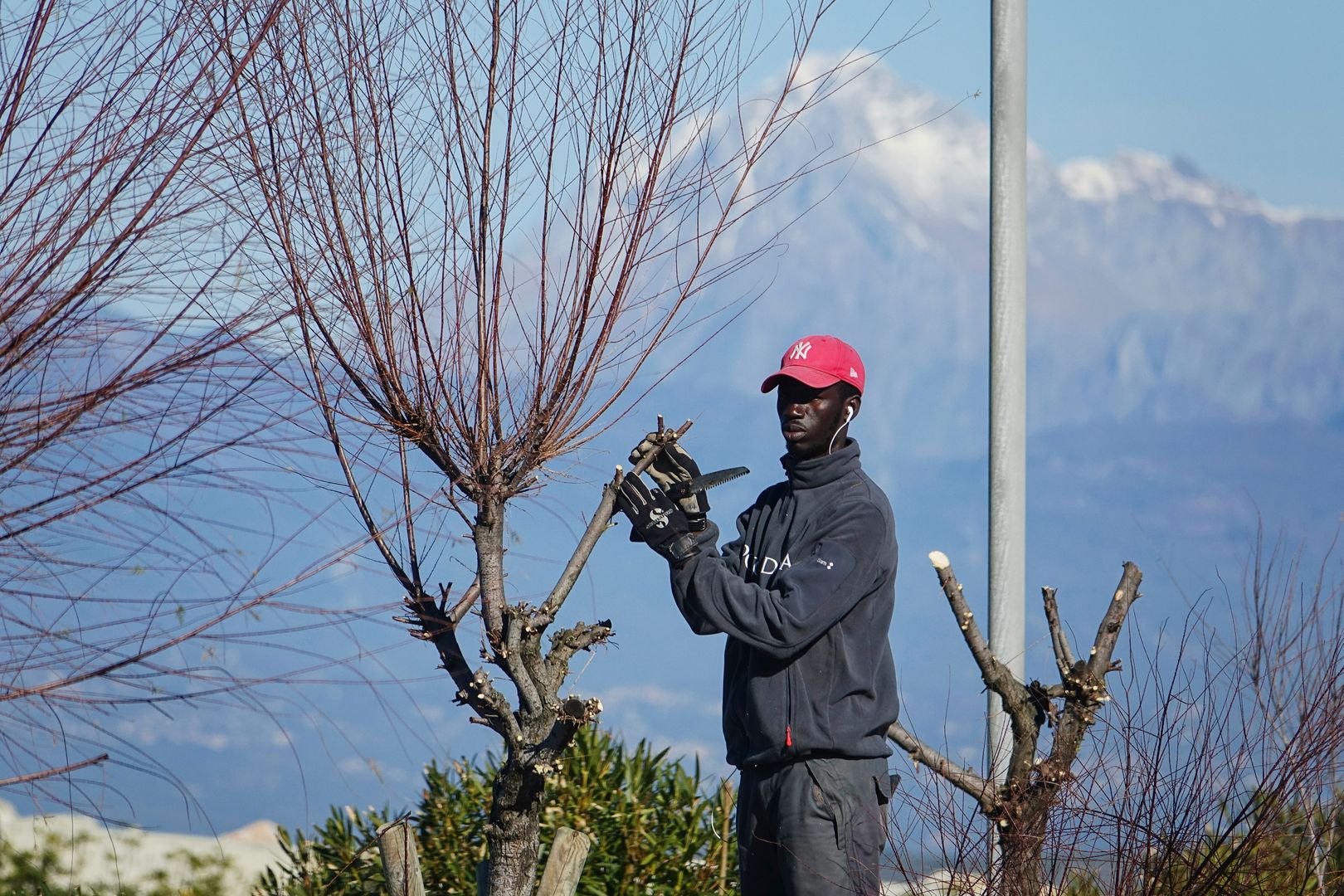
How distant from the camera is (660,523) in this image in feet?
11.2

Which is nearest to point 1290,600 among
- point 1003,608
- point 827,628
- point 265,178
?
point 1003,608

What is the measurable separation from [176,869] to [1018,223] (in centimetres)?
494

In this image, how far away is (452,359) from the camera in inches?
138

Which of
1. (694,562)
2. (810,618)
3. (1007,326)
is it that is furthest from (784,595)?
(1007,326)

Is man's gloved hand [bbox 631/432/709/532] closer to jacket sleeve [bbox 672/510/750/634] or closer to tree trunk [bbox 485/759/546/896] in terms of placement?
jacket sleeve [bbox 672/510/750/634]

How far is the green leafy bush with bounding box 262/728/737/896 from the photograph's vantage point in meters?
4.91

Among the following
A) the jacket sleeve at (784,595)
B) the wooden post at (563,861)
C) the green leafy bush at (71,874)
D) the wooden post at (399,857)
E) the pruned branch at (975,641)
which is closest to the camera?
the jacket sleeve at (784,595)

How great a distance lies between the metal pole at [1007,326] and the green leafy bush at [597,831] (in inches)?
46.7

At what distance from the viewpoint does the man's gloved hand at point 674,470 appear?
3.46m

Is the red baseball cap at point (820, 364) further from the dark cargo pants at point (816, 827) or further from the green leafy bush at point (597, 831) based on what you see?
the green leafy bush at point (597, 831)

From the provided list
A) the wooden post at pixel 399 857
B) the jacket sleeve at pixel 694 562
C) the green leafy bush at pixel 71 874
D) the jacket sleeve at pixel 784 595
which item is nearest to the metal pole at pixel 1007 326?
the jacket sleeve at pixel 784 595

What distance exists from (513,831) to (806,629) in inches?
40.1

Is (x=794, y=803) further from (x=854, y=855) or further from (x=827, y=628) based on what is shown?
(x=827, y=628)

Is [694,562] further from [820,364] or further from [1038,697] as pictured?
[1038,697]
